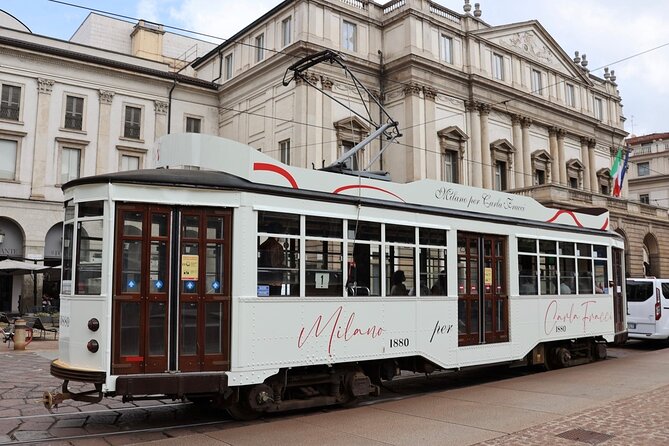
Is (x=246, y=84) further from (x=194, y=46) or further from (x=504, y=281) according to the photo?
(x=504, y=281)

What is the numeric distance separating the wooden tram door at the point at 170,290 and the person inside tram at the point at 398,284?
104 inches

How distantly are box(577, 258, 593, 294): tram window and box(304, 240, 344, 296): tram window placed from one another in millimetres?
6624

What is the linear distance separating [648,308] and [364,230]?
1173 centimetres

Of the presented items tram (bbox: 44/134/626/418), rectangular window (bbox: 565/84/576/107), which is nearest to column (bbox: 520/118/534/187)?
rectangular window (bbox: 565/84/576/107)

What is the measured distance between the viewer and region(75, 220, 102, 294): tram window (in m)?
6.90

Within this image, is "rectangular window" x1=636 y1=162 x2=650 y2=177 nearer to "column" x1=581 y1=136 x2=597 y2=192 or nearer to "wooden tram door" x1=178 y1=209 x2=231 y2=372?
"column" x1=581 y1=136 x2=597 y2=192

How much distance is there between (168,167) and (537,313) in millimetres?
7290

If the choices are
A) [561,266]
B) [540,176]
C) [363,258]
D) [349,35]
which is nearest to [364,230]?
[363,258]

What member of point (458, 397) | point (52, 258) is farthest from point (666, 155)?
point (458, 397)

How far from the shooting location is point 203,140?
7.62 m

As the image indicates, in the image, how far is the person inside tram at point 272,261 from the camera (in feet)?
24.7

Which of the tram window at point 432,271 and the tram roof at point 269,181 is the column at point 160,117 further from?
the tram window at point 432,271

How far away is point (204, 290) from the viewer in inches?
280

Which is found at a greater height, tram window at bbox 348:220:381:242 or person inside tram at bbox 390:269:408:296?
A: tram window at bbox 348:220:381:242
